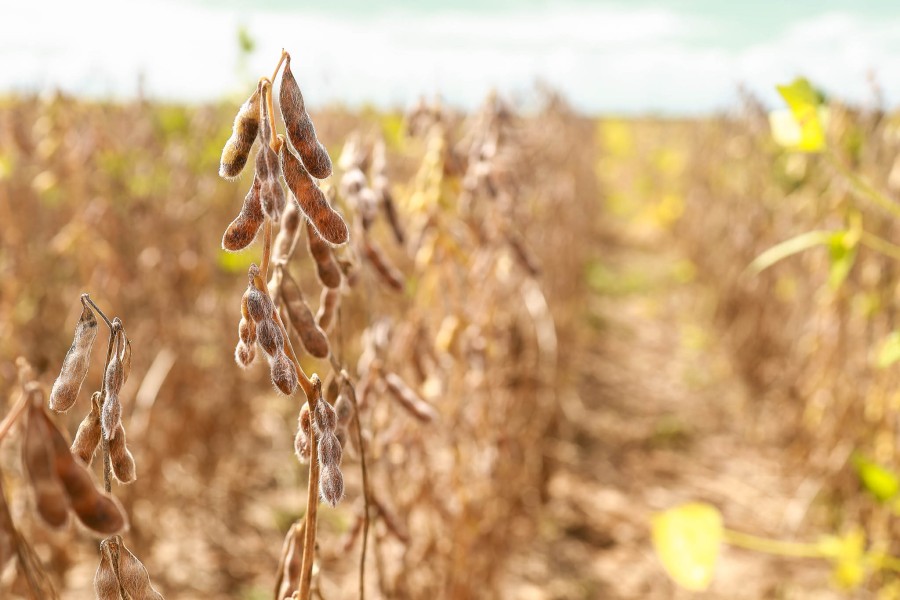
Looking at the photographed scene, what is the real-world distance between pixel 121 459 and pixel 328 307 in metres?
0.29

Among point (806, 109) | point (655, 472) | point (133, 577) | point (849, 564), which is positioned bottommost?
point (655, 472)

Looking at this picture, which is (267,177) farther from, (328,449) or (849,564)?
(849,564)

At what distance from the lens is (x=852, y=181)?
3.96ft

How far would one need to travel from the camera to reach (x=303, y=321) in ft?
2.48

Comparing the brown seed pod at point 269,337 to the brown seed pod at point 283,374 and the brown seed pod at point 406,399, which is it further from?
the brown seed pod at point 406,399

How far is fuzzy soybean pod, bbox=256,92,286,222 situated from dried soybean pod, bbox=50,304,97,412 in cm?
17

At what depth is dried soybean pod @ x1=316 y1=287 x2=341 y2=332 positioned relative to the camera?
88 centimetres

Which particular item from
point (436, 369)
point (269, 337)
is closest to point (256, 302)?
point (269, 337)

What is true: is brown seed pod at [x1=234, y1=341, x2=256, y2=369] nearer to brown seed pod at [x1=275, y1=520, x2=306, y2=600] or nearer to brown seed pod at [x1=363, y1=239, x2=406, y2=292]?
brown seed pod at [x1=275, y1=520, x2=306, y2=600]

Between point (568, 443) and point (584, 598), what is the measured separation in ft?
3.88

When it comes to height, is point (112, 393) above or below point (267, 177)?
below

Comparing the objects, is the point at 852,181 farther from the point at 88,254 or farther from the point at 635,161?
the point at 635,161

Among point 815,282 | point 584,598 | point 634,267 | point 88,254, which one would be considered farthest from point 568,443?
point 634,267

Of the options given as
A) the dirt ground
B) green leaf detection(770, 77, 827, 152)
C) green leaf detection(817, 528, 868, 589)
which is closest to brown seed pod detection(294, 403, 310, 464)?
→ green leaf detection(770, 77, 827, 152)
